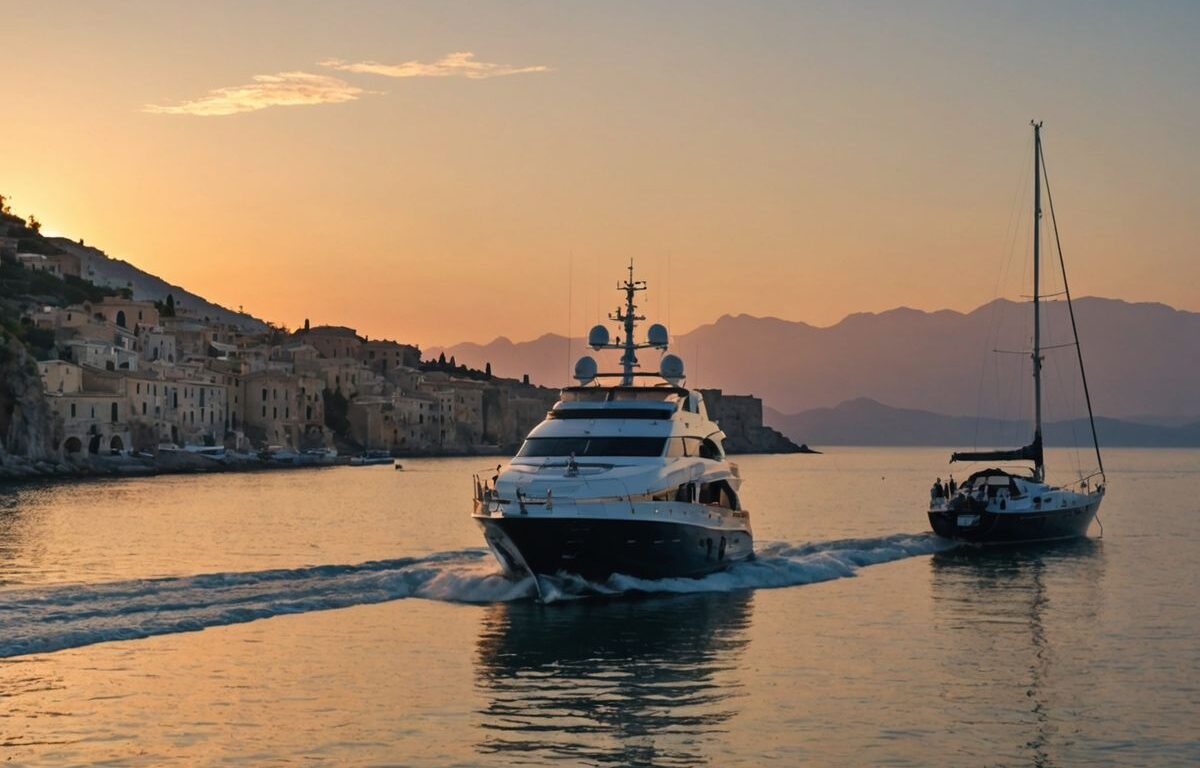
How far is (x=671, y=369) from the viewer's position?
34750mm

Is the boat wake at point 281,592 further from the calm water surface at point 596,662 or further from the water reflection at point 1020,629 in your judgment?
the water reflection at point 1020,629

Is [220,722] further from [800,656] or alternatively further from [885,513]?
[885,513]

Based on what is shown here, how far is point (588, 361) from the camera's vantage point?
3403cm

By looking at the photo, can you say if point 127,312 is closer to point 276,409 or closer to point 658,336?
point 276,409

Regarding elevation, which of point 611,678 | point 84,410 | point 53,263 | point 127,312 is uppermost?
point 53,263

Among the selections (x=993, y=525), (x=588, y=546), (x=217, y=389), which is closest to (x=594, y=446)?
(x=588, y=546)

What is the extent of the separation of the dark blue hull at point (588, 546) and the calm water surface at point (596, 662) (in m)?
0.46

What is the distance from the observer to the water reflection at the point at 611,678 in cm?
1588

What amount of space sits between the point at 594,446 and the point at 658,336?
6910 mm

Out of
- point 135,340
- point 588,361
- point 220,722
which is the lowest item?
point 220,722

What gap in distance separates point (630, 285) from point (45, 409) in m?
70.1

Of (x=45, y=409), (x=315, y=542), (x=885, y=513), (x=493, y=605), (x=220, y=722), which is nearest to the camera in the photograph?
(x=220, y=722)

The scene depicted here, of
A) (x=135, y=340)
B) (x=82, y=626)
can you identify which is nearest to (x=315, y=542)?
(x=82, y=626)

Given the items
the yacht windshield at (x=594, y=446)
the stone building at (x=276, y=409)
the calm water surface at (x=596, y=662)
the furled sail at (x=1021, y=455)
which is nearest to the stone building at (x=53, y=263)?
the stone building at (x=276, y=409)
